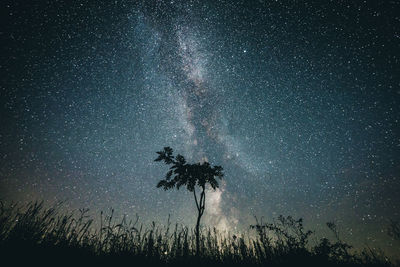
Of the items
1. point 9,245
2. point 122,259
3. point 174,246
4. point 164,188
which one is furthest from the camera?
point 174,246

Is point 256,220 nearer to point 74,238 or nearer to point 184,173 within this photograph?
point 184,173

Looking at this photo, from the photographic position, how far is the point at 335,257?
85.6ft

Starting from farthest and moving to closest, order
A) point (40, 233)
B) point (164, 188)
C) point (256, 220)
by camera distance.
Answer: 1. point (256, 220)
2. point (40, 233)
3. point (164, 188)

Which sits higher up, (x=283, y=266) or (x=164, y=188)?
(x=164, y=188)

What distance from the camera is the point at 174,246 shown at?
25.4 metres

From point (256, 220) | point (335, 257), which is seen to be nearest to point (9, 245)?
point (256, 220)

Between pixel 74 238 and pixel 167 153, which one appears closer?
pixel 167 153

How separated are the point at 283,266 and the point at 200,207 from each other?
41.1ft

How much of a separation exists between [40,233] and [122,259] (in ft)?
38.0

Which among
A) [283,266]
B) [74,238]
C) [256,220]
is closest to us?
[283,266]

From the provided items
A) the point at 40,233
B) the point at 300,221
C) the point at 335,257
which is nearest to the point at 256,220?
the point at 300,221

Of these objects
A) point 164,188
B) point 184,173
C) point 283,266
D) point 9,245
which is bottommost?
point 283,266

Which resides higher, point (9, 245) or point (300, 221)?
point (300, 221)

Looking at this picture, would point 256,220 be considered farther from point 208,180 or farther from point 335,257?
point 208,180
